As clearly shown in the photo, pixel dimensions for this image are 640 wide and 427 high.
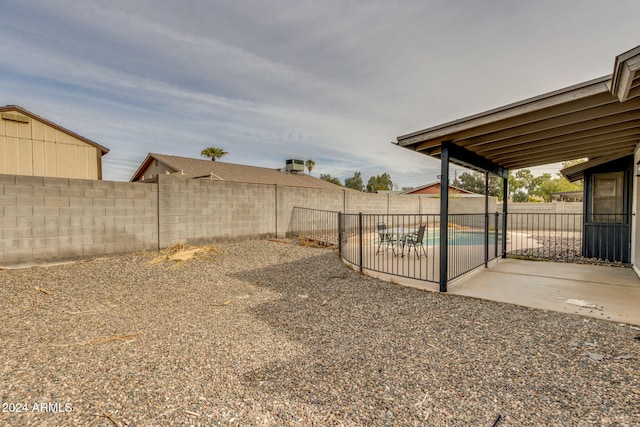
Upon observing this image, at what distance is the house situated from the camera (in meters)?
3.38

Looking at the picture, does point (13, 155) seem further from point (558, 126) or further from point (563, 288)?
point (563, 288)

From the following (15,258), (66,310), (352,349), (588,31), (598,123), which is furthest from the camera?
(588,31)

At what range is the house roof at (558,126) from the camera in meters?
3.16

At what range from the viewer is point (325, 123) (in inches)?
651

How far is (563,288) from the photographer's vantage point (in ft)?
15.4

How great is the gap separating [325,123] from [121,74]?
32.9 feet

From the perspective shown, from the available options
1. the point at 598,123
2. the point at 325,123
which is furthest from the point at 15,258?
the point at 325,123

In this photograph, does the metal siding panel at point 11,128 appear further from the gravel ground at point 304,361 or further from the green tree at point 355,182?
the green tree at point 355,182

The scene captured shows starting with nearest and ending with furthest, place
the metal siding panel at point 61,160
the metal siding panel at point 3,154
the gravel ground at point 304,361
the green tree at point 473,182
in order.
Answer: the gravel ground at point 304,361, the metal siding panel at point 3,154, the metal siding panel at point 61,160, the green tree at point 473,182

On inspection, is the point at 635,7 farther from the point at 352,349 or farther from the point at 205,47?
the point at 205,47

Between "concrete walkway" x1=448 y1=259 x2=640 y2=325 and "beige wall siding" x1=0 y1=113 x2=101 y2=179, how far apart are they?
11.0 m

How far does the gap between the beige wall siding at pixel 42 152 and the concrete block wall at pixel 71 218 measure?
355 centimetres

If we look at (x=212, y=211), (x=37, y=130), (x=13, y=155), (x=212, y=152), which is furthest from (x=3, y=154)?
(x=212, y=152)

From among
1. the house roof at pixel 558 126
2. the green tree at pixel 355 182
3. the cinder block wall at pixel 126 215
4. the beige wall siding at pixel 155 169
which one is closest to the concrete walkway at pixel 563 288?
the house roof at pixel 558 126
